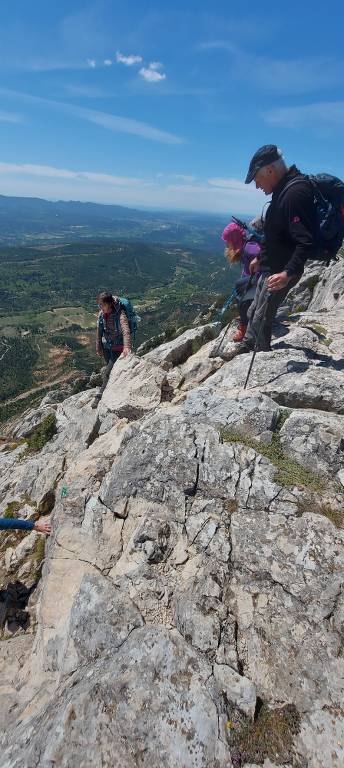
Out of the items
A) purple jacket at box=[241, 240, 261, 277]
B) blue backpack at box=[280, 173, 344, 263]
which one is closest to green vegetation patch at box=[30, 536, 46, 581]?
purple jacket at box=[241, 240, 261, 277]

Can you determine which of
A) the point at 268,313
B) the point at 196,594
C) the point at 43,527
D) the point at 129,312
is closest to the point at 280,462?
the point at 196,594

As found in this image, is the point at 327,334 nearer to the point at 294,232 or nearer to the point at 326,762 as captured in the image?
the point at 294,232

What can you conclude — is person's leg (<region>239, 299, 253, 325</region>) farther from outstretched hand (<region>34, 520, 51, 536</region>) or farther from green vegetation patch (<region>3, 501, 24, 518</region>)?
green vegetation patch (<region>3, 501, 24, 518</region>)

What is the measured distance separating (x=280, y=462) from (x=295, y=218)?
4.79 meters

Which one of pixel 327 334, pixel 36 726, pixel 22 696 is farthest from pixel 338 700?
pixel 327 334

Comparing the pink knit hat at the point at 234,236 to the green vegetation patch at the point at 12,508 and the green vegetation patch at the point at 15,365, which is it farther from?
the green vegetation patch at the point at 15,365

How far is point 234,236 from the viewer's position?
10.7 m

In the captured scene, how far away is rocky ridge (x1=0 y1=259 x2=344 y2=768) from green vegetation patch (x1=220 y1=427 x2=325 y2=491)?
0.04 metres

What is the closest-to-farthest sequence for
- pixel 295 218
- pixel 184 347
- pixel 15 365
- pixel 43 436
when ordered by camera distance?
pixel 295 218 → pixel 184 347 → pixel 43 436 → pixel 15 365

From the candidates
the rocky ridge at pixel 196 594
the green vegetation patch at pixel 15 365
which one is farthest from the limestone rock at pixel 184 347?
the green vegetation patch at pixel 15 365

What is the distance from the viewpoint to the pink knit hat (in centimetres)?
1071

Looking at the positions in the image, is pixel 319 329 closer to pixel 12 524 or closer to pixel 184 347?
pixel 184 347

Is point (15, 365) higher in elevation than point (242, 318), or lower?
lower

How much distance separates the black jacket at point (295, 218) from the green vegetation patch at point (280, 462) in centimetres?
352
